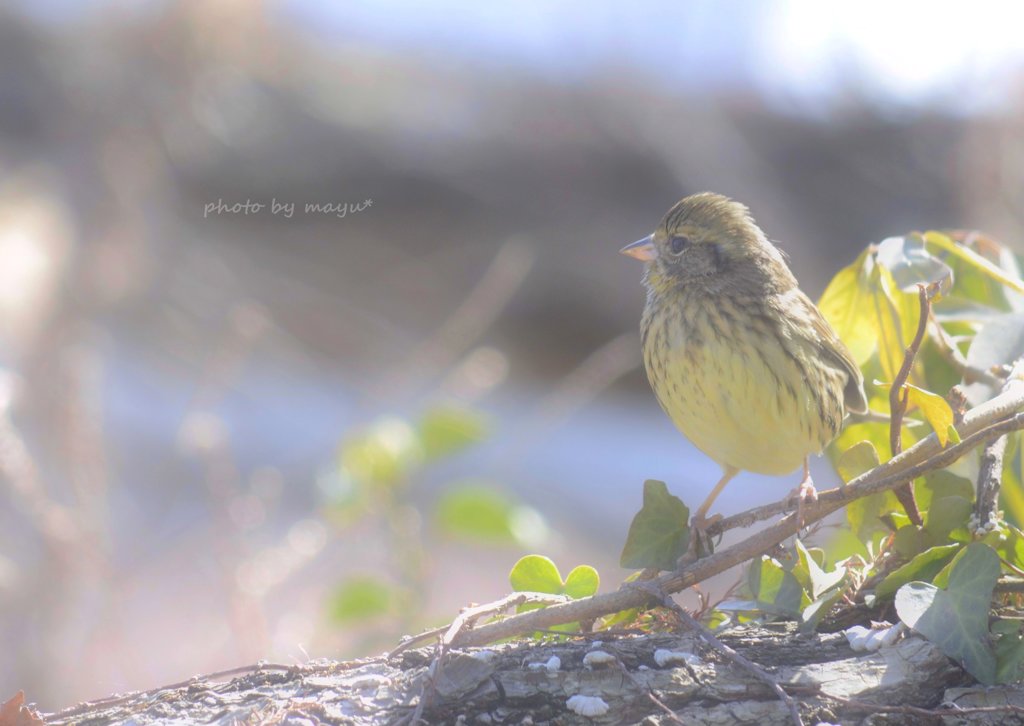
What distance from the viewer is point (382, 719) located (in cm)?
122

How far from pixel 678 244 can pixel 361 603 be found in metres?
1.01

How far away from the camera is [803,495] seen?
1.62m

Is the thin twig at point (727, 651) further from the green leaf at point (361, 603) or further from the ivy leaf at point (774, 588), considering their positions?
the green leaf at point (361, 603)

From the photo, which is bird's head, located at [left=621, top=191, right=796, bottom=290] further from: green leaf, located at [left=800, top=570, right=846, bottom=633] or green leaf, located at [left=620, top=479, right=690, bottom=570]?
green leaf, located at [left=800, top=570, right=846, bottom=633]

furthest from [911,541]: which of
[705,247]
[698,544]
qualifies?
[705,247]

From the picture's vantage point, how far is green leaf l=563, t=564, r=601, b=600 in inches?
58.1

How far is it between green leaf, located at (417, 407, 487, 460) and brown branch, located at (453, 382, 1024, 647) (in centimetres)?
76

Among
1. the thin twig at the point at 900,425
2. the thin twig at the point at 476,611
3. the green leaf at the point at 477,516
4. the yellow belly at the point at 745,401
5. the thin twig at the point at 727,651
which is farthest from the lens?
the green leaf at the point at 477,516

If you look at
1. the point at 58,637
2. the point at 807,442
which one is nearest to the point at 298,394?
the point at 58,637

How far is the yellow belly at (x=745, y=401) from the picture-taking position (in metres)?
1.91

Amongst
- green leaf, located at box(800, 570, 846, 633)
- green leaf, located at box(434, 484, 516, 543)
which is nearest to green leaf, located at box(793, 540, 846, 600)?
green leaf, located at box(800, 570, 846, 633)

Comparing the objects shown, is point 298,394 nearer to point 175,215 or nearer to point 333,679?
point 175,215

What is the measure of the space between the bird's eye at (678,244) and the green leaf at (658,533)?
2.66ft

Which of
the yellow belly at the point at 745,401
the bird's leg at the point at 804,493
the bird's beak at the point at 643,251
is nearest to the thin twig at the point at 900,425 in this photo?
the bird's leg at the point at 804,493
